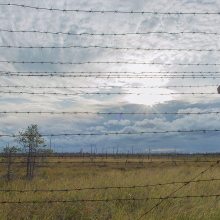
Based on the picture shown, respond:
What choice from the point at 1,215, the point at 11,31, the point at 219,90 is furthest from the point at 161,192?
the point at 11,31

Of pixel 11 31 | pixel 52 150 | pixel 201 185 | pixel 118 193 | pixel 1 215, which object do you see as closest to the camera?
pixel 11 31

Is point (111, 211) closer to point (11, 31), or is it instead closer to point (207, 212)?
point (207, 212)

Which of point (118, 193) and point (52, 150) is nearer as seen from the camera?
point (118, 193)

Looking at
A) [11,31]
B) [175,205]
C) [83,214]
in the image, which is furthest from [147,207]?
[11,31]

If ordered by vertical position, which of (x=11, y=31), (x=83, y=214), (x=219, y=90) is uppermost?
(x=11, y=31)

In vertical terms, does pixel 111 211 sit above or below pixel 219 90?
below

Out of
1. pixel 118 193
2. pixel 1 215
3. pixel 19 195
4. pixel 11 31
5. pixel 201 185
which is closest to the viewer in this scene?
pixel 11 31

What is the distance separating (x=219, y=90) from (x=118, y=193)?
21.4ft

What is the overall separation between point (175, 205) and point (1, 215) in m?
4.02

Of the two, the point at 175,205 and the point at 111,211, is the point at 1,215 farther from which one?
the point at 175,205

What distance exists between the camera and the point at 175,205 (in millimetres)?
10023

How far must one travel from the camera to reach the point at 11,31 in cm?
653

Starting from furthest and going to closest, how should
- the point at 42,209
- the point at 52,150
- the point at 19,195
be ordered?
the point at 52,150 → the point at 19,195 → the point at 42,209

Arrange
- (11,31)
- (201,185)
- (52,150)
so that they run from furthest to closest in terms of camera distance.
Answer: (52,150)
(201,185)
(11,31)
